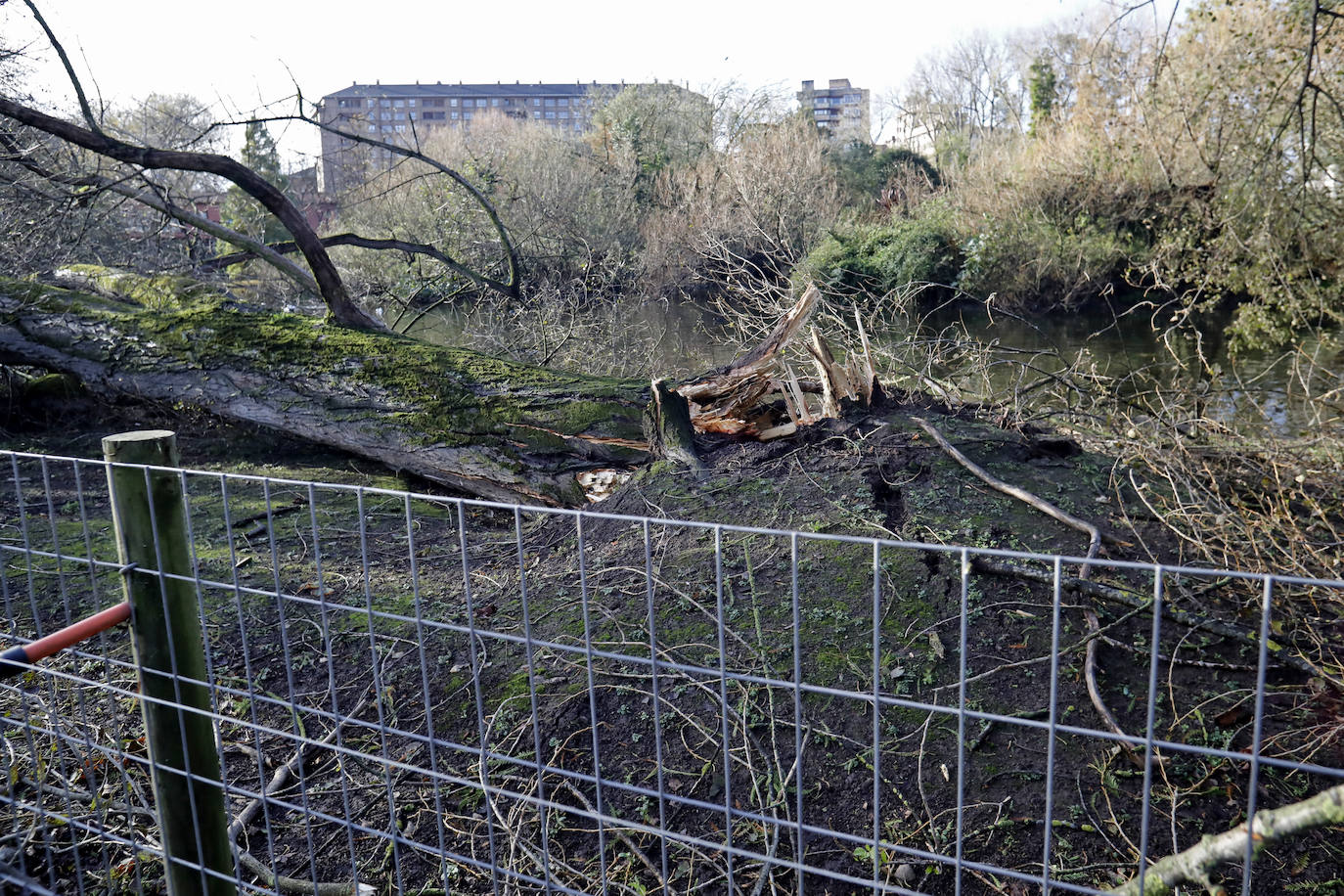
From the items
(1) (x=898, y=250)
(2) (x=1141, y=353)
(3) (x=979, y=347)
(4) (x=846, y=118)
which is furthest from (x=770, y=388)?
(4) (x=846, y=118)

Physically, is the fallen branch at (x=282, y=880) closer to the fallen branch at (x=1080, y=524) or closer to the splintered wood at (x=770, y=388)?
the fallen branch at (x=1080, y=524)

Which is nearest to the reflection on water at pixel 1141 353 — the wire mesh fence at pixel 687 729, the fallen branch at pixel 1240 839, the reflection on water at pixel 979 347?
the reflection on water at pixel 979 347

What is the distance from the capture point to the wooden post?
1819 mm

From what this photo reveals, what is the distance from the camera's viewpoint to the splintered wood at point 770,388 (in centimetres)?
509

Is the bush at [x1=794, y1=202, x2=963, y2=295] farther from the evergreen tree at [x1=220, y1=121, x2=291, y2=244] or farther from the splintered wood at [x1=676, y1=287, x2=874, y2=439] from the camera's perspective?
the splintered wood at [x1=676, y1=287, x2=874, y2=439]

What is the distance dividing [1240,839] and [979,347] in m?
5.51

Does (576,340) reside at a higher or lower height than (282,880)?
higher

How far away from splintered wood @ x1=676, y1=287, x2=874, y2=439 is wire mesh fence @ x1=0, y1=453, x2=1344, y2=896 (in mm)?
1466

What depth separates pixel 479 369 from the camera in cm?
563

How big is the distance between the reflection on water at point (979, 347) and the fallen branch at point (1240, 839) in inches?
150

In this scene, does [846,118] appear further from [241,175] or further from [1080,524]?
[1080,524]

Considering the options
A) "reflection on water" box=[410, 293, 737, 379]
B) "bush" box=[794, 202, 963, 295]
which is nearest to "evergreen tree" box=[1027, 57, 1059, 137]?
"bush" box=[794, 202, 963, 295]

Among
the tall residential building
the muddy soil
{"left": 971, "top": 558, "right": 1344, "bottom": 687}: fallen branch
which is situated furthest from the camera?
the tall residential building

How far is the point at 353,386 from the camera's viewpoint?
18.8 ft
